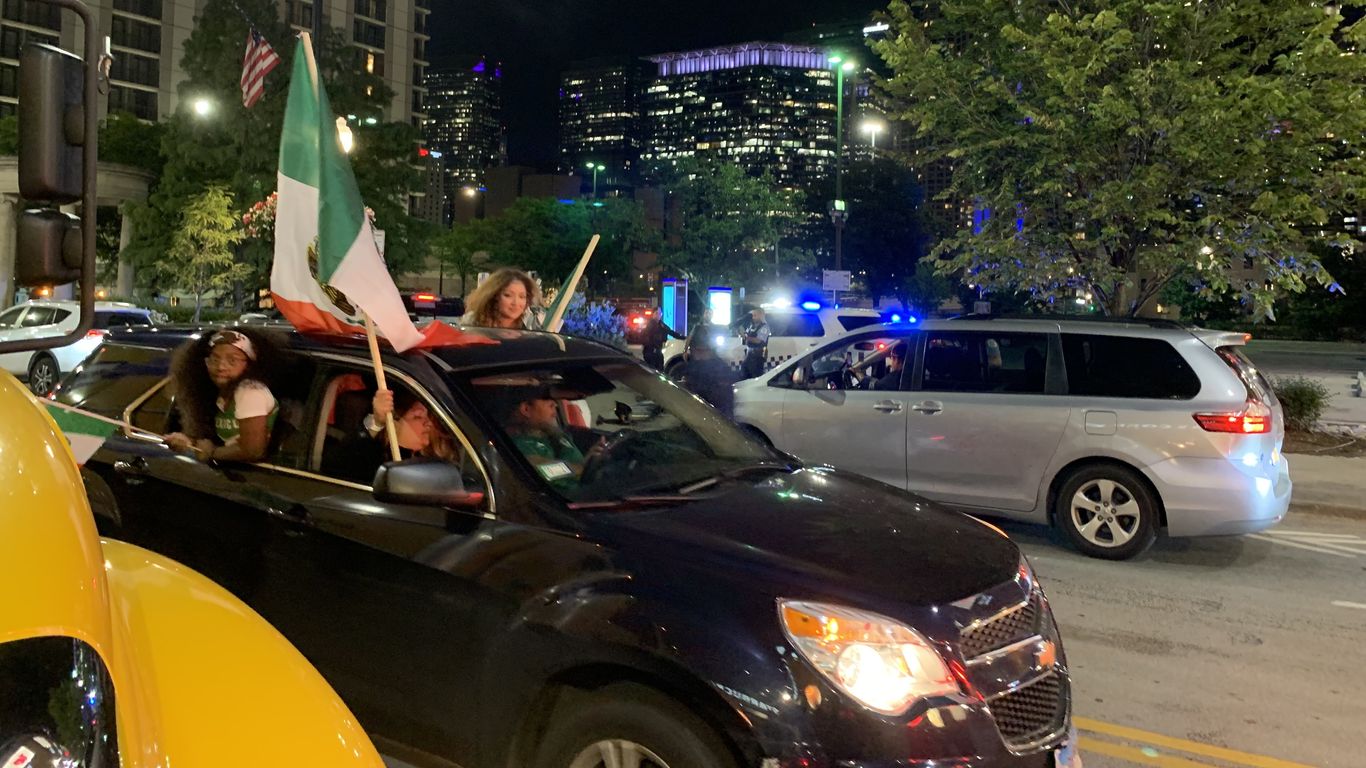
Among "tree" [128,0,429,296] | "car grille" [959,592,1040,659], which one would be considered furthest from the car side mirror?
"tree" [128,0,429,296]

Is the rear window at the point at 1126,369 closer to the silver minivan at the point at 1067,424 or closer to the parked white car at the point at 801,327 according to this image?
the silver minivan at the point at 1067,424

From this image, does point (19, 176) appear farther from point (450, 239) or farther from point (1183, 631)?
point (450, 239)

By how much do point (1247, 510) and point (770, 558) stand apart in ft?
17.7

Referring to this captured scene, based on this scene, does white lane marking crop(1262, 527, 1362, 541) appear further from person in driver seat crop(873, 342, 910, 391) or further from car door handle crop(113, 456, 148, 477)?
car door handle crop(113, 456, 148, 477)

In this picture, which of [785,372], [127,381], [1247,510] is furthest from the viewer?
[785,372]

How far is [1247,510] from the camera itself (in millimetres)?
6891

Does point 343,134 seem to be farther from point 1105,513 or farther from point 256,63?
point 256,63

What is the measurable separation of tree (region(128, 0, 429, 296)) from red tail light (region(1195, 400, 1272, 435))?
33978mm

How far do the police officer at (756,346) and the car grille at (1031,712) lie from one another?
14.3 meters

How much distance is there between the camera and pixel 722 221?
41.1 m

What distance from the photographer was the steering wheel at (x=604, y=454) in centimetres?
354

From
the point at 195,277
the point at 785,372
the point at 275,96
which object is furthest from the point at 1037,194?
the point at 275,96

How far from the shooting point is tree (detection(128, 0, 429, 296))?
37.4m

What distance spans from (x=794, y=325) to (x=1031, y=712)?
1732 centimetres
